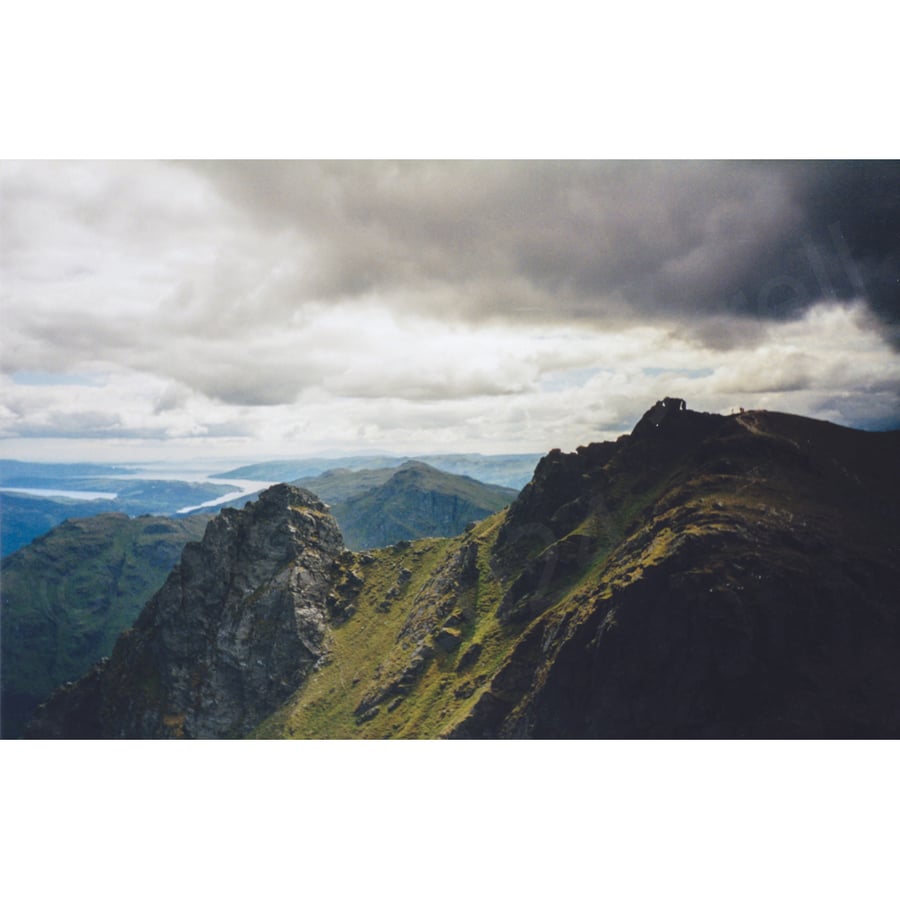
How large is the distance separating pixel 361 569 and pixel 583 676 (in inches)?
1395

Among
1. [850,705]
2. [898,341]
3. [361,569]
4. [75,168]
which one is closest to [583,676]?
[850,705]

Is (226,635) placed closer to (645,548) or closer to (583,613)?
(583,613)

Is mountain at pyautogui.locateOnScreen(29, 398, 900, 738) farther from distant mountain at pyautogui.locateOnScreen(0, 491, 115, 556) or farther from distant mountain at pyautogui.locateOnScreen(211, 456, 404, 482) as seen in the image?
distant mountain at pyautogui.locateOnScreen(0, 491, 115, 556)

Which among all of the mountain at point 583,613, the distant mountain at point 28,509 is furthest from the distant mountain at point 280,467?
the distant mountain at point 28,509

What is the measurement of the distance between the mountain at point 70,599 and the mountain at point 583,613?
9944cm

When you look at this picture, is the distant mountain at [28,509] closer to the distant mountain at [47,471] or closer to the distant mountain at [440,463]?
the distant mountain at [47,471]

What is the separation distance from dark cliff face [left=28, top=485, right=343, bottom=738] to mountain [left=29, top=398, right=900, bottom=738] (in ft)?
0.63

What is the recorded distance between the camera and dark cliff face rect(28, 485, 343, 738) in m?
45.3

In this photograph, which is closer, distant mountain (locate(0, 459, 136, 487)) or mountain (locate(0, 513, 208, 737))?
distant mountain (locate(0, 459, 136, 487))

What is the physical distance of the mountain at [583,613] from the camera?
842 inches

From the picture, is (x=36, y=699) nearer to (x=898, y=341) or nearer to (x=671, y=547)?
(x=671, y=547)

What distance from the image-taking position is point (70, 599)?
173 metres

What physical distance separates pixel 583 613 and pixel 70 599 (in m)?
198

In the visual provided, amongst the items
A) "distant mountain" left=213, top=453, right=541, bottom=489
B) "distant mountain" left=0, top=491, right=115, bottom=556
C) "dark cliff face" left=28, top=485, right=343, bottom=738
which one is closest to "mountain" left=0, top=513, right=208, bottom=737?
"distant mountain" left=0, top=491, right=115, bottom=556
